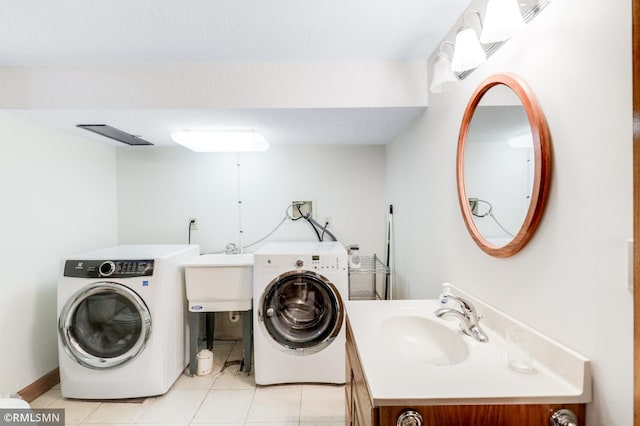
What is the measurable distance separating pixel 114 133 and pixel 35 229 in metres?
0.91

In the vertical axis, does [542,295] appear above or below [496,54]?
below

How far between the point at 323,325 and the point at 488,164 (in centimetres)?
164

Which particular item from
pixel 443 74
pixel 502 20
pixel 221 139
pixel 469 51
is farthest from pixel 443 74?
pixel 221 139

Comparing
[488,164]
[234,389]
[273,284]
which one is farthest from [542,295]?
[234,389]

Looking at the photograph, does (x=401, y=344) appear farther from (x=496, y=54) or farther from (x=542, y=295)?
(x=496, y=54)

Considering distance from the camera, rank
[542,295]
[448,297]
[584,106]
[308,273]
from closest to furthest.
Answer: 1. [584,106]
2. [542,295]
3. [448,297]
4. [308,273]

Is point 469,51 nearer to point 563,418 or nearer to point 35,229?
point 563,418

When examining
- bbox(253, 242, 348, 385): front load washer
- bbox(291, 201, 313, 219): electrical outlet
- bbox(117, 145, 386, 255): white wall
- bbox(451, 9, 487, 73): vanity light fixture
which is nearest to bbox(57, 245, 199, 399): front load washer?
bbox(253, 242, 348, 385): front load washer

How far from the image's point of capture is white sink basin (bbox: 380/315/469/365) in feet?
4.05

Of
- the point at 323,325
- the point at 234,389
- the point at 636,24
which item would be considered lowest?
the point at 234,389

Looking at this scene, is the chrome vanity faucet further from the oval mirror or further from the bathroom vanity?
the oval mirror

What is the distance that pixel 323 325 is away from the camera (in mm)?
2258

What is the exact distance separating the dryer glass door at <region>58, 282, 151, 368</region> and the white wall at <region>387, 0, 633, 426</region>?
7.30ft

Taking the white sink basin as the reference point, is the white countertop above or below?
above
